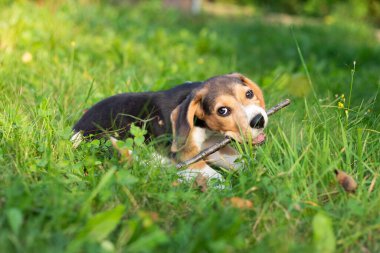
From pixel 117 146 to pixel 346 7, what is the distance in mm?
11920

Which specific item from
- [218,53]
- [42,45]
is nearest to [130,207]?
[42,45]

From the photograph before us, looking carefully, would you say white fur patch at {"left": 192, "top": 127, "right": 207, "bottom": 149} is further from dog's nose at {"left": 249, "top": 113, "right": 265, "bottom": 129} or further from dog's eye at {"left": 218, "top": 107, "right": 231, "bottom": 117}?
dog's nose at {"left": 249, "top": 113, "right": 265, "bottom": 129}

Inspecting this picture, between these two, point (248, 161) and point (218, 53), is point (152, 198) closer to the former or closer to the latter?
point (248, 161)

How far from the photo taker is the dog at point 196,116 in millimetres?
3834

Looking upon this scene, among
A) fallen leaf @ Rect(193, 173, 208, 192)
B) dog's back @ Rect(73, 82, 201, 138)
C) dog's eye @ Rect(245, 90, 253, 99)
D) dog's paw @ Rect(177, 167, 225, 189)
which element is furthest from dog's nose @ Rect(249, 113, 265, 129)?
dog's back @ Rect(73, 82, 201, 138)

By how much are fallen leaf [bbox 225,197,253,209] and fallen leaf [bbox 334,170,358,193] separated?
544 millimetres

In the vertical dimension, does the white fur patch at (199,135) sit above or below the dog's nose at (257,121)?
below

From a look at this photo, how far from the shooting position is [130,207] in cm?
290

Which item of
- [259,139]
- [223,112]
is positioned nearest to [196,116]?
[223,112]

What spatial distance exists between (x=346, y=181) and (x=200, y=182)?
893 mm

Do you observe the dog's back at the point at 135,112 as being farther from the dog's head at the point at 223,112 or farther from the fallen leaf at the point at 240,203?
the fallen leaf at the point at 240,203

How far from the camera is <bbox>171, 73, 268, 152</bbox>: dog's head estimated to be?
379 cm

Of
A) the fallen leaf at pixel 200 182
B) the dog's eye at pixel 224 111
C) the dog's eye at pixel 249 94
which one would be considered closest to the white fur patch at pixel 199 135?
the dog's eye at pixel 224 111

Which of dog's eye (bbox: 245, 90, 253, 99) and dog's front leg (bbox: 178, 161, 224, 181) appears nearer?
dog's front leg (bbox: 178, 161, 224, 181)
